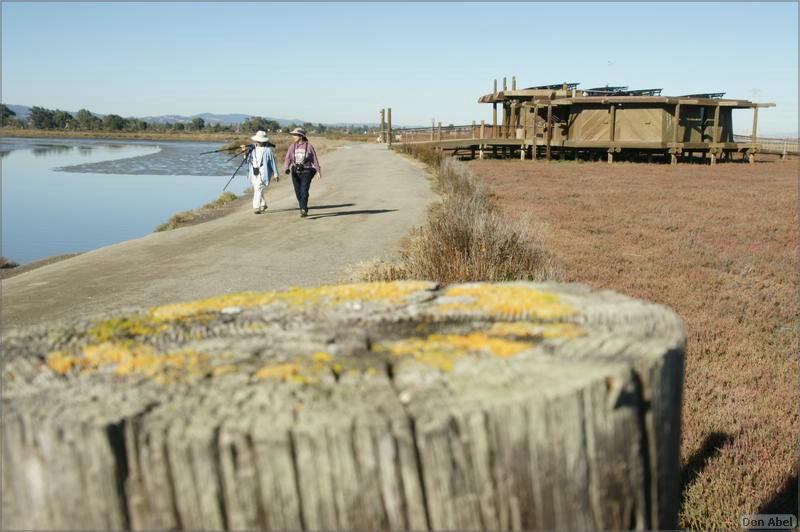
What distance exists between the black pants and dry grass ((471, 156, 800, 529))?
454 cm

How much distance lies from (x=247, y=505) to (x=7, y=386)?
548mm

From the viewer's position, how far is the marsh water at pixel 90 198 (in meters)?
17.7

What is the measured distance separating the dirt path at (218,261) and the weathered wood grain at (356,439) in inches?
224

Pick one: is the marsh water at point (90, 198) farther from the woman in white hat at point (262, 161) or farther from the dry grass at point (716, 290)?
the dry grass at point (716, 290)

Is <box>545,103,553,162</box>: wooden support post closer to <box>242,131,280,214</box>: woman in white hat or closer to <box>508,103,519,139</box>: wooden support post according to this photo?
<box>508,103,519,139</box>: wooden support post

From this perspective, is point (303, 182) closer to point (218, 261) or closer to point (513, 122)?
point (218, 261)

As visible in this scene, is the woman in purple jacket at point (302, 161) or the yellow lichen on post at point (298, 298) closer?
the yellow lichen on post at point (298, 298)

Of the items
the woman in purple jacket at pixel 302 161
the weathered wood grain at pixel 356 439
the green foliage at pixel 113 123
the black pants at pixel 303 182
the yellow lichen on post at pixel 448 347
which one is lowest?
the weathered wood grain at pixel 356 439

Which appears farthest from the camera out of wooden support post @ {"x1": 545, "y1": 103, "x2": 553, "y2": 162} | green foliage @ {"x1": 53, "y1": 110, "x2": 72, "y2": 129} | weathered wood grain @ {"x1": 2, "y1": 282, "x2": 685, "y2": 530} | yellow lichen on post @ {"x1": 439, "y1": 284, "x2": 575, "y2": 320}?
green foliage @ {"x1": 53, "y1": 110, "x2": 72, "y2": 129}

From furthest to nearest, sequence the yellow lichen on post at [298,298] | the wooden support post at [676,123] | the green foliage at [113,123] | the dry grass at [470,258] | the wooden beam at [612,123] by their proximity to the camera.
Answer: the green foliage at [113,123] → the wooden beam at [612,123] → the wooden support post at [676,123] → the dry grass at [470,258] → the yellow lichen on post at [298,298]

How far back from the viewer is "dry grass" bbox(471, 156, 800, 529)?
→ 427 cm

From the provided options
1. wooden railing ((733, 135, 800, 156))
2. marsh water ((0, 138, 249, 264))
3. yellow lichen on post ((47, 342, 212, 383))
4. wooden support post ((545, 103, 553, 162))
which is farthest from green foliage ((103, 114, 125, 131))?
yellow lichen on post ((47, 342, 212, 383))

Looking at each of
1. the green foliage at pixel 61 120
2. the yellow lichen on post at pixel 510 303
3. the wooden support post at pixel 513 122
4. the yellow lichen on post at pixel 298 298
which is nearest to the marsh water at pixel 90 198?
the yellow lichen on post at pixel 298 298

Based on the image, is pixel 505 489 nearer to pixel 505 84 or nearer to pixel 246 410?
pixel 246 410
